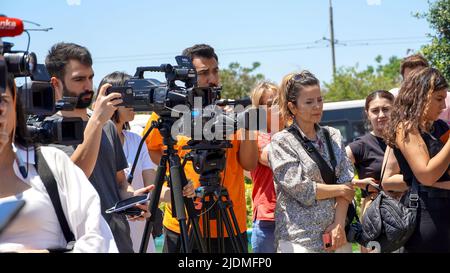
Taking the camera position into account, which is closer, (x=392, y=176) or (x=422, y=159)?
(x=422, y=159)

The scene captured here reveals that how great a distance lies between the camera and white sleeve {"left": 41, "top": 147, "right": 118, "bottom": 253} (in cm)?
A: 234

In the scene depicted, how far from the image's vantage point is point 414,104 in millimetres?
3992

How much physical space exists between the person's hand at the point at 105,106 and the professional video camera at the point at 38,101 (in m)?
0.39

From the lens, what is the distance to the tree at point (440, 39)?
9266mm

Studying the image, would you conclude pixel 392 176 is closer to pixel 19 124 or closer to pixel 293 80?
pixel 293 80

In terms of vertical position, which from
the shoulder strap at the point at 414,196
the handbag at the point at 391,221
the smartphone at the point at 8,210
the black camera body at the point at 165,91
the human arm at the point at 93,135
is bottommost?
the handbag at the point at 391,221

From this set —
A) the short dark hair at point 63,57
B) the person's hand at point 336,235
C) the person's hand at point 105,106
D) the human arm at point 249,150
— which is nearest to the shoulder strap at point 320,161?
the person's hand at point 336,235

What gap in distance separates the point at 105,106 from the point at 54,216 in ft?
3.75

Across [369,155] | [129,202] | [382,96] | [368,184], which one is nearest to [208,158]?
[129,202]

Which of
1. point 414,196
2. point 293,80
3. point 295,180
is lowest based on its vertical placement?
point 414,196

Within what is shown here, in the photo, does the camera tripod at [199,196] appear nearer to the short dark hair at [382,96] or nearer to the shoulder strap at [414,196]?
the shoulder strap at [414,196]

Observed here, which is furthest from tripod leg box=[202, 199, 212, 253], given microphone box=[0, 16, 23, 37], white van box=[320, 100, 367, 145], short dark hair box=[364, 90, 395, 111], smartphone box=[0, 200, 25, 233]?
white van box=[320, 100, 367, 145]

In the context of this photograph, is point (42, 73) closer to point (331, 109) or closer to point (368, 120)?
point (368, 120)
